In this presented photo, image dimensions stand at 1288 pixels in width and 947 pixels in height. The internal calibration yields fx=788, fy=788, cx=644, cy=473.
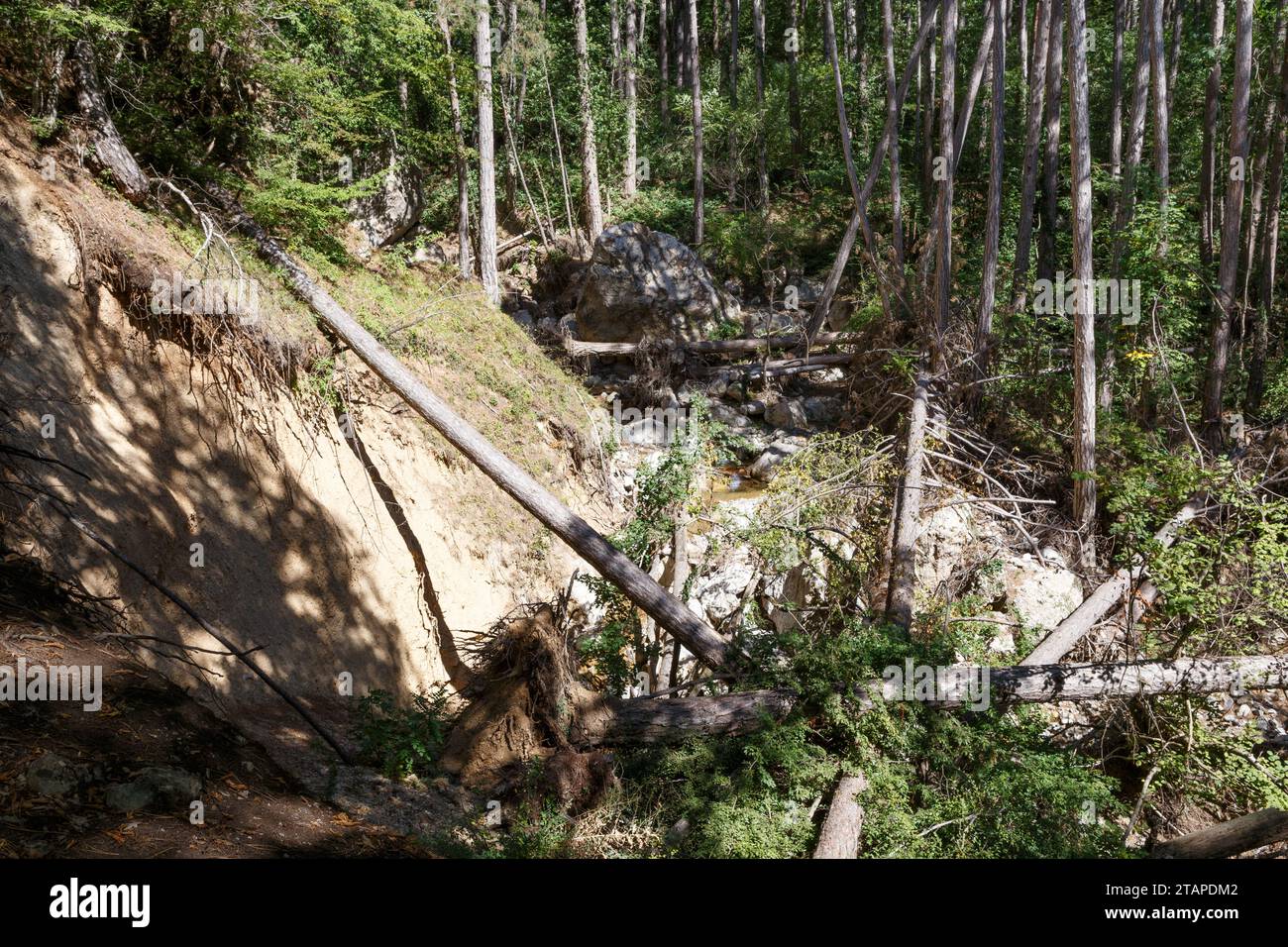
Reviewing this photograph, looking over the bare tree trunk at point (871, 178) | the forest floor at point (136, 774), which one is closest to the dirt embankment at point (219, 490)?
the forest floor at point (136, 774)

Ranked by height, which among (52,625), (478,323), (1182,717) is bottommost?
(1182,717)

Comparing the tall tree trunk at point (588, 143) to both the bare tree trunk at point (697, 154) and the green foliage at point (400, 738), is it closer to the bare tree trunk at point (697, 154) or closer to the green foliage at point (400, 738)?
the bare tree trunk at point (697, 154)

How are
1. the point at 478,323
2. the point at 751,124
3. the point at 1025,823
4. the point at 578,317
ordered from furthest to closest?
the point at 751,124, the point at 578,317, the point at 478,323, the point at 1025,823

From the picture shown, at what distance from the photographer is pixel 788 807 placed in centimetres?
543

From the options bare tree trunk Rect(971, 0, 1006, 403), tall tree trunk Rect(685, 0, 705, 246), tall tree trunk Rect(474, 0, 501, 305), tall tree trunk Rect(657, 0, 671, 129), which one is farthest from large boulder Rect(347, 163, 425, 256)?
tall tree trunk Rect(657, 0, 671, 129)

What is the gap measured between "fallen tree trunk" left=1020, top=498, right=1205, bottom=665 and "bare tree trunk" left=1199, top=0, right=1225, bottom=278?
7.25m

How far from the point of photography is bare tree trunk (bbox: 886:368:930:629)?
308 inches

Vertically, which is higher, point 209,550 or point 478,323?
point 478,323

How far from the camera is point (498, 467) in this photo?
840 cm

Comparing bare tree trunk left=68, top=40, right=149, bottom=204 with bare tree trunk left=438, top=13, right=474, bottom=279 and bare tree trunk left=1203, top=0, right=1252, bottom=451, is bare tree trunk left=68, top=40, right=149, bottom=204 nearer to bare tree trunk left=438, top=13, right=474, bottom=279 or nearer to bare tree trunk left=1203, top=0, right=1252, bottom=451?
bare tree trunk left=438, top=13, right=474, bottom=279

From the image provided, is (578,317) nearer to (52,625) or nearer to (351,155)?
(351,155)

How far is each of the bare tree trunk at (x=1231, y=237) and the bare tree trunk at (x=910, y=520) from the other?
13.1 feet
